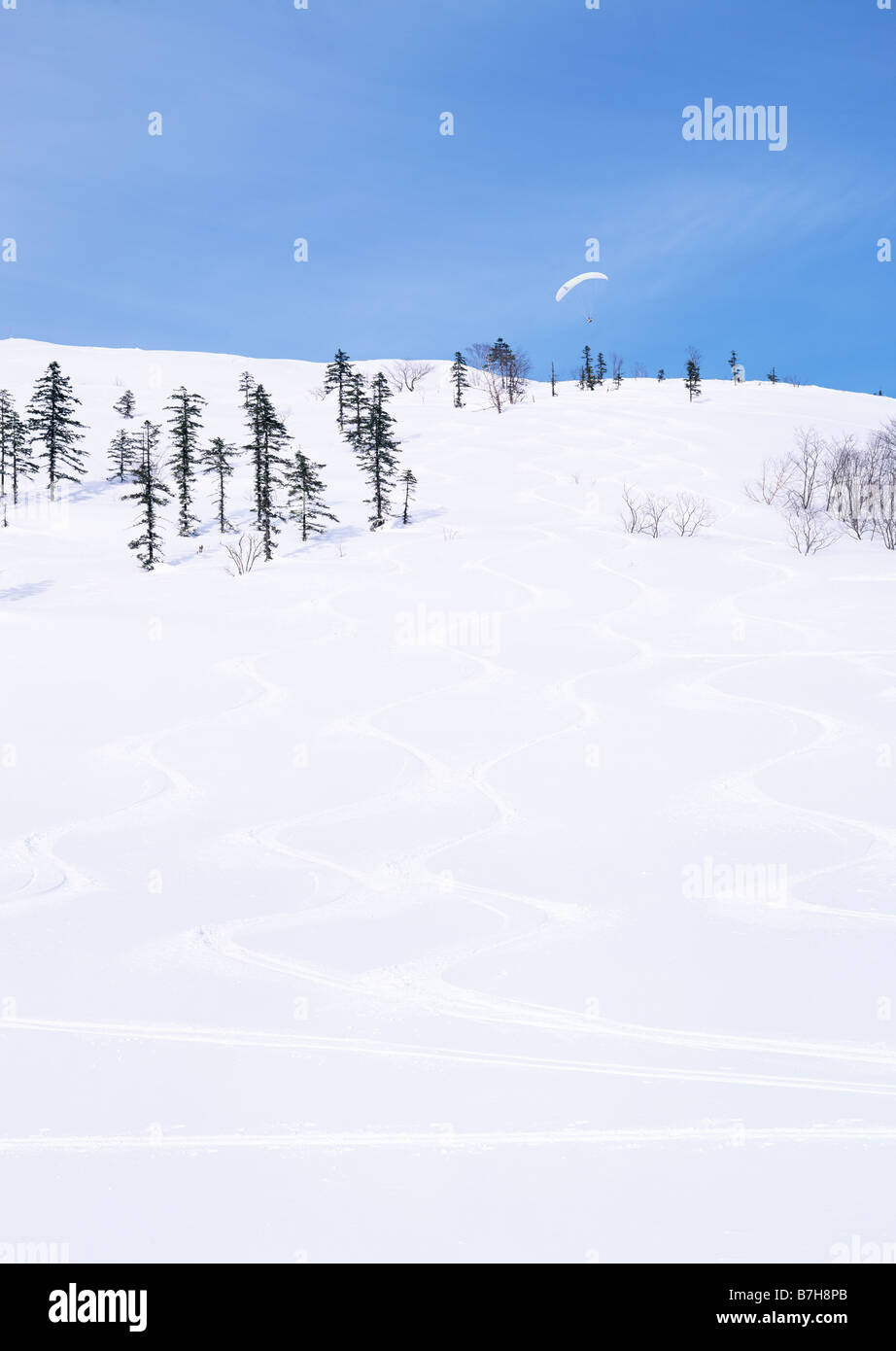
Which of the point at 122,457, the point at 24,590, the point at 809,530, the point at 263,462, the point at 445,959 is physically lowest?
the point at 445,959

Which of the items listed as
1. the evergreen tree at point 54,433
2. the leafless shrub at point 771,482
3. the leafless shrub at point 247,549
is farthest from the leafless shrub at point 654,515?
the evergreen tree at point 54,433

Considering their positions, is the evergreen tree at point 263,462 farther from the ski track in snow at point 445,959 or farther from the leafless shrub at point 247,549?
the ski track in snow at point 445,959

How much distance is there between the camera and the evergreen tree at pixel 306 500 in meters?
39.2

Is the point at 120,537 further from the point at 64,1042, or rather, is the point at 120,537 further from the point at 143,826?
the point at 64,1042

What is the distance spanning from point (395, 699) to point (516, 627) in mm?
6047

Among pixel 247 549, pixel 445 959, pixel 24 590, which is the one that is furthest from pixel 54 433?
pixel 445 959

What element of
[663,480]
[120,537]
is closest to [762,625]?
[663,480]

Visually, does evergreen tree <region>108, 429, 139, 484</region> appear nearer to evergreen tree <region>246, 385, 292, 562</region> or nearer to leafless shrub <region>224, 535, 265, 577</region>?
evergreen tree <region>246, 385, 292, 562</region>

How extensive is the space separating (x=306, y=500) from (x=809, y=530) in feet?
82.7

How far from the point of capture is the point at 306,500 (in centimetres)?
4106

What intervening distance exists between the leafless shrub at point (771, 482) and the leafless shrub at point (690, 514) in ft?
12.5

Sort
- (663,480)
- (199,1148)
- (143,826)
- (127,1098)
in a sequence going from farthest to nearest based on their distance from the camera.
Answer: (663,480) < (143,826) < (127,1098) < (199,1148)

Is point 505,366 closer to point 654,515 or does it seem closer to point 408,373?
point 408,373

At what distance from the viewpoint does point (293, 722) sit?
472 inches
